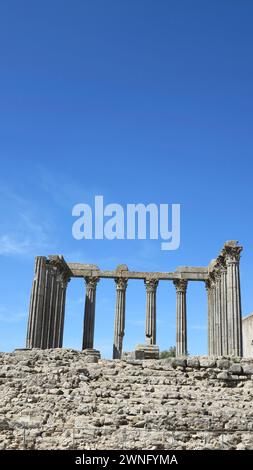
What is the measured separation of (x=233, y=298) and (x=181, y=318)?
8.05 m

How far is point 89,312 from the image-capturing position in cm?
4028

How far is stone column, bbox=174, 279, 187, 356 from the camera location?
39406 millimetres

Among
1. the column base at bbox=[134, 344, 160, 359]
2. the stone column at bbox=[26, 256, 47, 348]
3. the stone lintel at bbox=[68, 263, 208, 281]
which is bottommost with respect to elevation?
the column base at bbox=[134, 344, 160, 359]

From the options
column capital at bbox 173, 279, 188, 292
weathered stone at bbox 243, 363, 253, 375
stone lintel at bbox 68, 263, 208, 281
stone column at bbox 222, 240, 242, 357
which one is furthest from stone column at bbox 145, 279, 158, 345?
weathered stone at bbox 243, 363, 253, 375

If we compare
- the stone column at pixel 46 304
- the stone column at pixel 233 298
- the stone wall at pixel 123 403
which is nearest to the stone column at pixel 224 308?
the stone column at pixel 233 298


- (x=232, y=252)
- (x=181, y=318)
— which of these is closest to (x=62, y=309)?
(x=181, y=318)

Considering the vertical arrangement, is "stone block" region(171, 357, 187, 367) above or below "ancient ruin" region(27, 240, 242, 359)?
below

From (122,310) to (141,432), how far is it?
25456mm

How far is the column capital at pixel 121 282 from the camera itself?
40344mm

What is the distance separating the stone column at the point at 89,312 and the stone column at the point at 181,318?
610 cm

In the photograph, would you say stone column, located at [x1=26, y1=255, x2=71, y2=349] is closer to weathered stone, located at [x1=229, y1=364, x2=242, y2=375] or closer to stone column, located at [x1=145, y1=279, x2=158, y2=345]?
stone column, located at [x1=145, y1=279, x2=158, y2=345]
